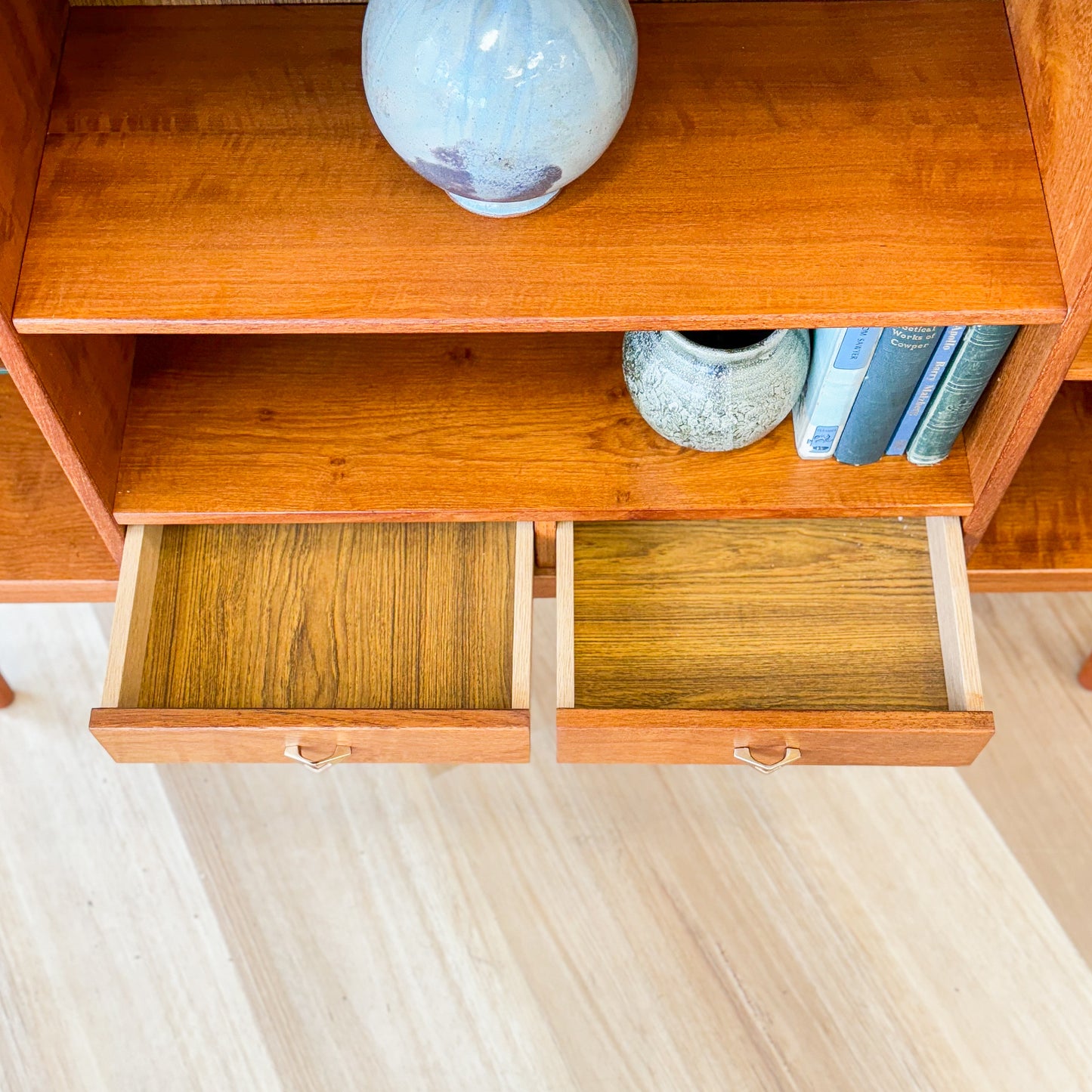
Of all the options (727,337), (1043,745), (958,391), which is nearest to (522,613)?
(727,337)

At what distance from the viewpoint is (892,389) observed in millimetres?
883

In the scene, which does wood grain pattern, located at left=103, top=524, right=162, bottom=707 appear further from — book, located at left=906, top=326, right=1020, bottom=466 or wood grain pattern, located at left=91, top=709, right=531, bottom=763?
book, located at left=906, top=326, right=1020, bottom=466

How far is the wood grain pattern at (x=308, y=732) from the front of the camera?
887mm

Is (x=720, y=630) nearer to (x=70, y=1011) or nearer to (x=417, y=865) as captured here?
(x=417, y=865)

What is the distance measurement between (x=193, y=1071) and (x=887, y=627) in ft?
2.43

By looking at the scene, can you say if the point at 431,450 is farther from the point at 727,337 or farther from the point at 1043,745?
the point at 1043,745

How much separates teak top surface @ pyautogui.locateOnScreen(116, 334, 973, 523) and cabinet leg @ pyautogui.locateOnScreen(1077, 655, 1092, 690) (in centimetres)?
36

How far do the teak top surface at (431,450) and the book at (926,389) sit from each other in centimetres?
3

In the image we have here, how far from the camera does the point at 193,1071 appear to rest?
1.10 metres

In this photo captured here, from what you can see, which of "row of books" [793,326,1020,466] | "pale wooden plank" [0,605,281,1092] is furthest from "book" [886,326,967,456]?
"pale wooden plank" [0,605,281,1092]

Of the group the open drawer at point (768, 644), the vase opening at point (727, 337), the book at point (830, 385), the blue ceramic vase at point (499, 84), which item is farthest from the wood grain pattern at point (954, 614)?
the blue ceramic vase at point (499, 84)

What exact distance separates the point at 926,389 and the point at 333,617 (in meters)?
0.50

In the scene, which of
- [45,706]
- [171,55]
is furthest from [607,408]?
[45,706]

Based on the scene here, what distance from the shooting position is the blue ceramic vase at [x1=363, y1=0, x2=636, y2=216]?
64cm
